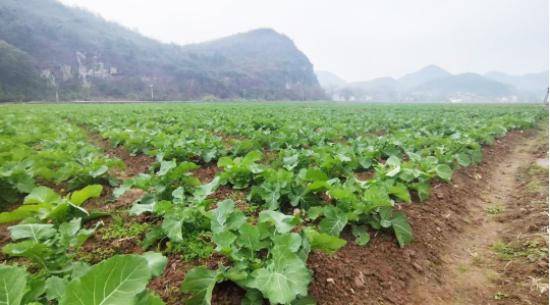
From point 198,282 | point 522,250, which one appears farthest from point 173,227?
point 522,250

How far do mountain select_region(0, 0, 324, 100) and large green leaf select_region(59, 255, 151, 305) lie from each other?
64.4 meters

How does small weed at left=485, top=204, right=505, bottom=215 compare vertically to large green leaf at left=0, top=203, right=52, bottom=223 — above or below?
below

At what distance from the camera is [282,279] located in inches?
76.5

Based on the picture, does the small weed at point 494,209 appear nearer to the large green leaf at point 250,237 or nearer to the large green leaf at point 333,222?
the large green leaf at point 333,222

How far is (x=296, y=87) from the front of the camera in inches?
5187

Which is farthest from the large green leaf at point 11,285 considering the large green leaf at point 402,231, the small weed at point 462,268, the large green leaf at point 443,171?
the large green leaf at point 443,171

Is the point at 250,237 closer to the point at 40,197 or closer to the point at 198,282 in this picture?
the point at 198,282

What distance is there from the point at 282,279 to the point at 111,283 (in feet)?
3.07

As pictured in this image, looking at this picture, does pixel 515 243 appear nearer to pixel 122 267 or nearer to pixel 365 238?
pixel 365 238

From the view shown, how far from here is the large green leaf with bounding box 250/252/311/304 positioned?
1.86m

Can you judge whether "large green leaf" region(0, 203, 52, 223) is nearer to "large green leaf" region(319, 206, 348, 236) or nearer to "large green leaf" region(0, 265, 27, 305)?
"large green leaf" region(0, 265, 27, 305)

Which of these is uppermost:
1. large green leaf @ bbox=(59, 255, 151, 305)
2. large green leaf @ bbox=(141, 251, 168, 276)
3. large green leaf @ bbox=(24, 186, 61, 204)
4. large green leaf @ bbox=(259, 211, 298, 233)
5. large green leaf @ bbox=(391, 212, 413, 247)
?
large green leaf @ bbox=(59, 255, 151, 305)

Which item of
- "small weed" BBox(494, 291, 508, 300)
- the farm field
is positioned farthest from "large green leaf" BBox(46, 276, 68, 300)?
"small weed" BBox(494, 291, 508, 300)

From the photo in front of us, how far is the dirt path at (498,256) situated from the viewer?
9.32ft
